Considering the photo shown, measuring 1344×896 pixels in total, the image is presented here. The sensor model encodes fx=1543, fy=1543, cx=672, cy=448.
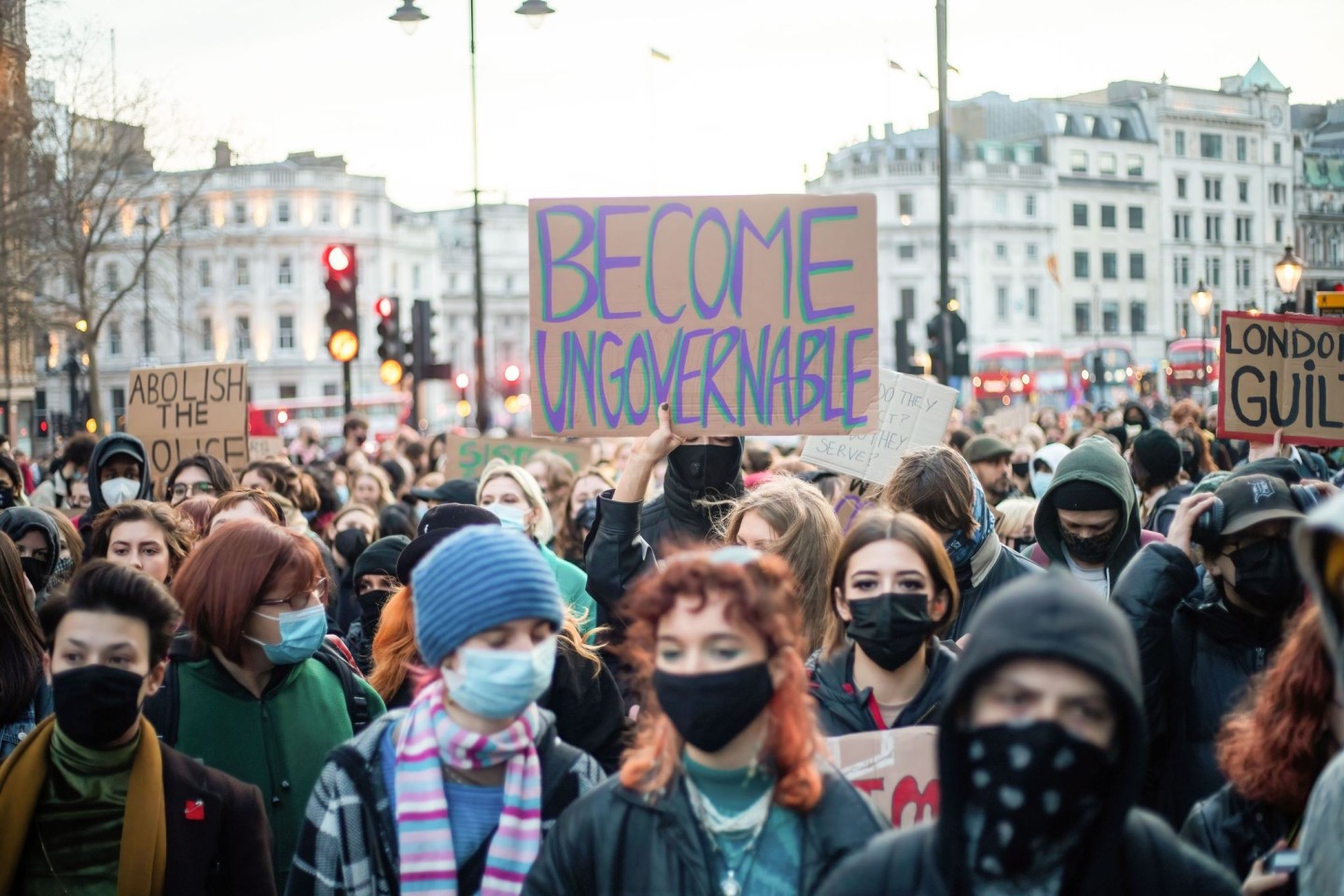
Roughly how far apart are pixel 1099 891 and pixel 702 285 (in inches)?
131

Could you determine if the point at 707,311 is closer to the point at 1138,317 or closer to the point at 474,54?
the point at 474,54

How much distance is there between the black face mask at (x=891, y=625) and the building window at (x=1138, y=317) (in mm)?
91019

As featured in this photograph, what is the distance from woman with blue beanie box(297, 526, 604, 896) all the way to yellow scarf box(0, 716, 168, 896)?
1.32 ft

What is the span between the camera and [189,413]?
980 cm

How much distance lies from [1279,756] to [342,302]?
10069 mm

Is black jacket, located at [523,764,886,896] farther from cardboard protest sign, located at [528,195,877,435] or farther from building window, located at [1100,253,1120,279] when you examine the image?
building window, located at [1100,253,1120,279]

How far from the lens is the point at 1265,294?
88.0 m

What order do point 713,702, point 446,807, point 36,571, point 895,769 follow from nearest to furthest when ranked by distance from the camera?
point 713,702, point 446,807, point 895,769, point 36,571

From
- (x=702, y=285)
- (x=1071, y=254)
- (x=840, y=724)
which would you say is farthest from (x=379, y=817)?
(x=1071, y=254)

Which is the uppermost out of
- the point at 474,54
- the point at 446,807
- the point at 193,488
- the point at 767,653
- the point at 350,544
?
the point at 474,54

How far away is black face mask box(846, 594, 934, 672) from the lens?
3.63 m

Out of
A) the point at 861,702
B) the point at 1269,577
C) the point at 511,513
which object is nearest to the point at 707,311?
the point at 511,513

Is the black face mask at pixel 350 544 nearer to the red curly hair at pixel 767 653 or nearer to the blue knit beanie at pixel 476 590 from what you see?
the blue knit beanie at pixel 476 590

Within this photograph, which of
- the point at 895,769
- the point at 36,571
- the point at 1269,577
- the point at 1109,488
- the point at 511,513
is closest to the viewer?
the point at 895,769
